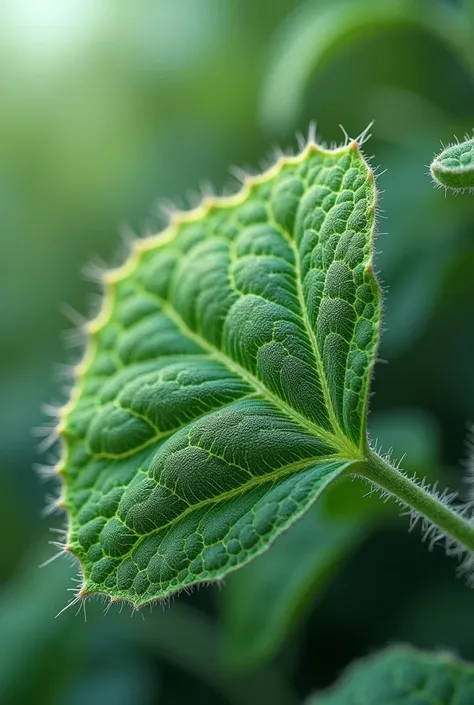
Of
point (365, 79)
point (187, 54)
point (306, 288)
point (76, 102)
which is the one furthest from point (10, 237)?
point (306, 288)

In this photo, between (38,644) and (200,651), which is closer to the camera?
(38,644)

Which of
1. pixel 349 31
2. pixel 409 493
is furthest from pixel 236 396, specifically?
pixel 349 31

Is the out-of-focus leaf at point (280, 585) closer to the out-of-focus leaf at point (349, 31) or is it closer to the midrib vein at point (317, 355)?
the midrib vein at point (317, 355)

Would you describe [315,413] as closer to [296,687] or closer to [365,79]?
[296,687]

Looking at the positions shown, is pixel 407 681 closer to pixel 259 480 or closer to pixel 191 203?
pixel 259 480

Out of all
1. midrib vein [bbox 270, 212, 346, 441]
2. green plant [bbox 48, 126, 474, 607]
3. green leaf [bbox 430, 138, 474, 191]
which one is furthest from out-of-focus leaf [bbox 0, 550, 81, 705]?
green leaf [bbox 430, 138, 474, 191]

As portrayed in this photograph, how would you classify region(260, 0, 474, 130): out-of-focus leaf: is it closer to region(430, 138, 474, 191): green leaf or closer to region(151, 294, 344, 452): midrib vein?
region(151, 294, 344, 452): midrib vein
